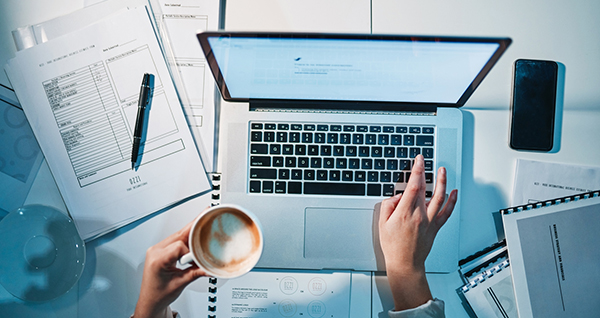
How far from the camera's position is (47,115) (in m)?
0.81

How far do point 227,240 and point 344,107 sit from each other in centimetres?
37

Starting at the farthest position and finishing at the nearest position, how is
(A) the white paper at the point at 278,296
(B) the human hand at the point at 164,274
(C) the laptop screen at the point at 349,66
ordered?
(A) the white paper at the point at 278,296, (B) the human hand at the point at 164,274, (C) the laptop screen at the point at 349,66

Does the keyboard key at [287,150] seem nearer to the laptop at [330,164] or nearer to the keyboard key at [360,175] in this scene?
the laptop at [330,164]

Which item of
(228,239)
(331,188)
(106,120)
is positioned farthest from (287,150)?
(106,120)

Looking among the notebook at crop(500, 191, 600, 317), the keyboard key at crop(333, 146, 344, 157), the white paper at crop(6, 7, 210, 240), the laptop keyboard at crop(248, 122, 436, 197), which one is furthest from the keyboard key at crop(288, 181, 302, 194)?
the notebook at crop(500, 191, 600, 317)

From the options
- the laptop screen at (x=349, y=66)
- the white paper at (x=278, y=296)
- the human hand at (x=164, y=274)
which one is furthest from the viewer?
the white paper at (x=278, y=296)

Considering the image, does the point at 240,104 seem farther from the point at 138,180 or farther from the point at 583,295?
the point at 583,295

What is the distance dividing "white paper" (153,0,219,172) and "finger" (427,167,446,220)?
0.50 m

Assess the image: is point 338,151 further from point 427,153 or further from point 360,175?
point 427,153

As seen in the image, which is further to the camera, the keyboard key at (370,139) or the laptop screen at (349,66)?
the keyboard key at (370,139)

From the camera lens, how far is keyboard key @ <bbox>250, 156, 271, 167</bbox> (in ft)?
2.50

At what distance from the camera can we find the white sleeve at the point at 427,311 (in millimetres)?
714

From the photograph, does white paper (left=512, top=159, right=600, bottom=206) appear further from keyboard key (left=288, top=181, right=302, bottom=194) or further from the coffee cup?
the coffee cup

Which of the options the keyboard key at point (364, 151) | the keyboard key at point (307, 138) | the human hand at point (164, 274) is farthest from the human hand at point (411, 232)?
the human hand at point (164, 274)
